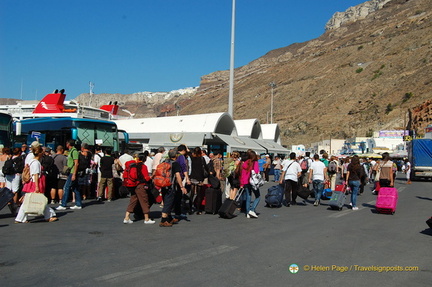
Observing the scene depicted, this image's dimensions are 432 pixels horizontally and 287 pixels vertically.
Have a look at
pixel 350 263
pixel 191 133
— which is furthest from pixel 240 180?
pixel 191 133

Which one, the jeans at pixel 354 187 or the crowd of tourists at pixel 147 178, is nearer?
the crowd of tourists at pixel 147 178

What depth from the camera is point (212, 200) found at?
1082 cm

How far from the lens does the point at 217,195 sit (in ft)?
36.0

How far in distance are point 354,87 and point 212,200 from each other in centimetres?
8332

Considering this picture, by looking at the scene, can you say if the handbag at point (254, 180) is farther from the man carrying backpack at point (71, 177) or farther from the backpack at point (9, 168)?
the backpack at point (9, 168)

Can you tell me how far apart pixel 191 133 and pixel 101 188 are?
59.2 feet

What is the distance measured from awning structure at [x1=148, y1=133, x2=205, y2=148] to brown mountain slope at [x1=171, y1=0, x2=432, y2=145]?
135 ft

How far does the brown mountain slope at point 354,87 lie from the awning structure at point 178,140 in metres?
41.0

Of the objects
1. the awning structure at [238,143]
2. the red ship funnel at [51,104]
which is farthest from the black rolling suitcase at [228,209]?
the awning structure at [238,143]

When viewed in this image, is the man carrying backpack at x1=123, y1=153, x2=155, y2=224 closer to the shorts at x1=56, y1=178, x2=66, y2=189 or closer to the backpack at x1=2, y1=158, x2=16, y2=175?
the backpack at x1=2, y1=158, x2=16, y2=175

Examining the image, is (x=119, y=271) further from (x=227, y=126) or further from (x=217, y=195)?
(x=227, y=126)

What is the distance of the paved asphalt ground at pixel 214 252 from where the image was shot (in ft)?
16.9

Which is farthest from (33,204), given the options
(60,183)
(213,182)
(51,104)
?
(51,104)

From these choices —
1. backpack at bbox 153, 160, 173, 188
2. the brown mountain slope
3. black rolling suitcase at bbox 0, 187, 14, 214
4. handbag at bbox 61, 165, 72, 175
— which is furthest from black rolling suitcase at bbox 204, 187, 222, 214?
the brown mountain slope
